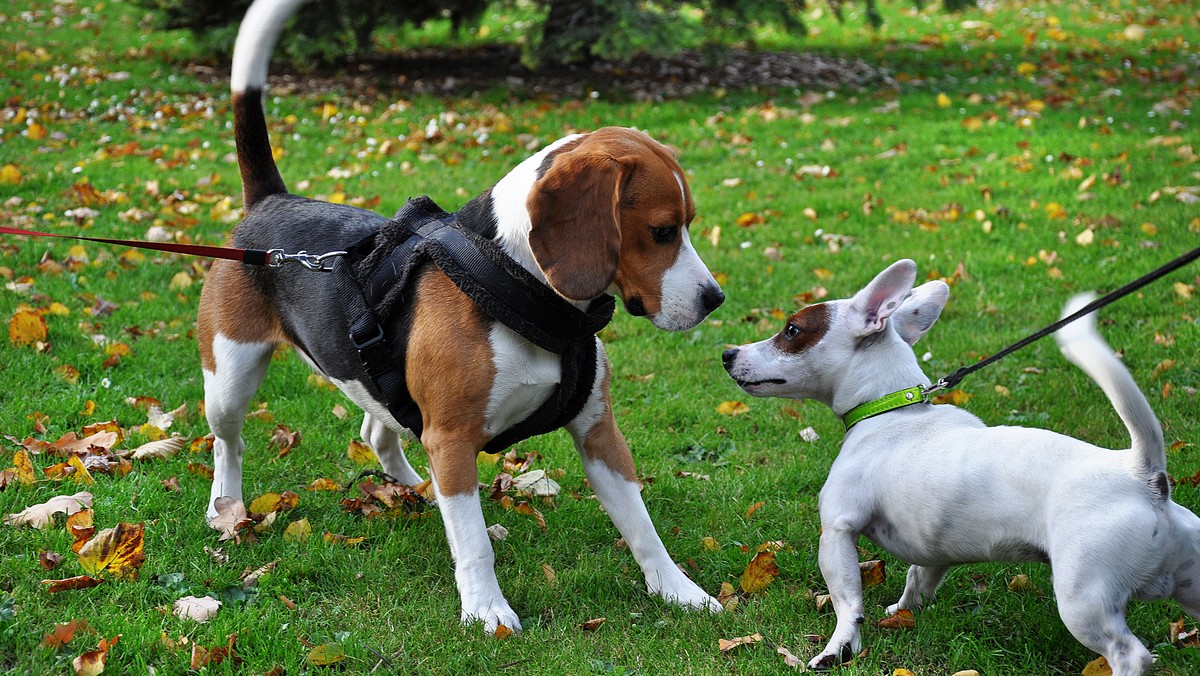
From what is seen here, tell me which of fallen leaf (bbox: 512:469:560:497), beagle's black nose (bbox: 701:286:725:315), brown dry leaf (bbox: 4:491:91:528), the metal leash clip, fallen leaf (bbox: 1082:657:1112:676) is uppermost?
beagle's black nose (bbox: 701:286:725:315)

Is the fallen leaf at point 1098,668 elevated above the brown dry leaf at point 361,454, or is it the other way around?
the fallen leaf at point 1098,668

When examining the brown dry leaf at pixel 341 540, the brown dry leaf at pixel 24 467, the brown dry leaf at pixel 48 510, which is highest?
the brown dry leaf at pixel 48 510

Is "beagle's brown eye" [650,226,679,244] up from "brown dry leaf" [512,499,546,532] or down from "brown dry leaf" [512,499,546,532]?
up

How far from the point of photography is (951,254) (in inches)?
298

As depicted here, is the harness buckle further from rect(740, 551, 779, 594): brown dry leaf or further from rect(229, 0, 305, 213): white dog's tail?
rect(740, 551, 779, 594): brown dry leaf

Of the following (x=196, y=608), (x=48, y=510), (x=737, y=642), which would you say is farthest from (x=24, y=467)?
(x=737, y=642)

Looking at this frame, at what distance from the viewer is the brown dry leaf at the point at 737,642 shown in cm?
359

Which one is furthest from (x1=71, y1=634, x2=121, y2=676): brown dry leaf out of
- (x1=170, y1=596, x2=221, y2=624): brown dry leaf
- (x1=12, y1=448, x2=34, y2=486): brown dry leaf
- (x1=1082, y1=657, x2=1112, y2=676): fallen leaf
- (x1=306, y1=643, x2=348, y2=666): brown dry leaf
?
(x1=1082, y1=657, x2=1112, y2=676): fallen leaf

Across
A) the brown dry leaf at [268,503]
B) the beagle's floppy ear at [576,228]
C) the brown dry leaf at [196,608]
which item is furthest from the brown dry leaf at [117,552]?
the beagle's floppy ear at [576,228]

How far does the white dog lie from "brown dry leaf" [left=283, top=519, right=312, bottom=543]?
188cm

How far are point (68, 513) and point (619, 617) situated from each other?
2342mm

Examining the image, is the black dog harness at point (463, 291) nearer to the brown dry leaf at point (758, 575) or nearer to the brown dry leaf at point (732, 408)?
the brown dry leaf at point (758, 575)

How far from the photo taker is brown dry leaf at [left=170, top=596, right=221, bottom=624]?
3754 millimetres

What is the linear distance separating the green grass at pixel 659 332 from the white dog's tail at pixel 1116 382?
87 cm
